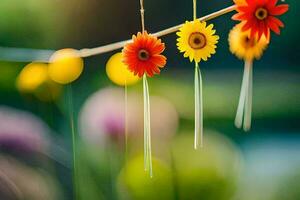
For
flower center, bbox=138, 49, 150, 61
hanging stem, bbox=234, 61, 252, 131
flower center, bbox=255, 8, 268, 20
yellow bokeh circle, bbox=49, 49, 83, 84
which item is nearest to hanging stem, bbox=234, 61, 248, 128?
hanging stem, bbox=234, 61, 252, 131

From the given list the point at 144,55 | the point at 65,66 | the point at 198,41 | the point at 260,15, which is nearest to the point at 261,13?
the point at 260,15

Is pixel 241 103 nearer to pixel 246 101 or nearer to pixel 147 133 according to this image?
pixel 246 101

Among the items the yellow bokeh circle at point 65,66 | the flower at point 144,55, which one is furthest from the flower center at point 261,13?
the yellow bokeh circle at point 65,66

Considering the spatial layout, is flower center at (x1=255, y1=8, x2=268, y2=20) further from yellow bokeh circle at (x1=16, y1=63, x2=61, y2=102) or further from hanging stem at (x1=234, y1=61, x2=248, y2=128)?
yellow bokeh circle at (x1=16, y1=63, x2=61, y2=102)

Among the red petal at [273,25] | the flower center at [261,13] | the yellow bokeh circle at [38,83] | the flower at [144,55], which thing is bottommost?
the yellow bokeh circle at [38,83]

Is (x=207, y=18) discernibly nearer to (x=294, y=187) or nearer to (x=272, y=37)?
→ (x=272, y=37)

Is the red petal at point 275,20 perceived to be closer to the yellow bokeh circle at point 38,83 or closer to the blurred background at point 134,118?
the blurred background at point 134,118

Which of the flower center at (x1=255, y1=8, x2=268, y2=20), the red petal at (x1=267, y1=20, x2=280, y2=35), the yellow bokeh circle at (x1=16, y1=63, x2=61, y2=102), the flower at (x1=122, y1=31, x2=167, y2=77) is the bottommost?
the yellow bokeh circle at (x1=16, y1=63, x2=61, y2=102)

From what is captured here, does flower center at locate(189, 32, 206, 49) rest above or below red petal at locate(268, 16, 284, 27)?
below
